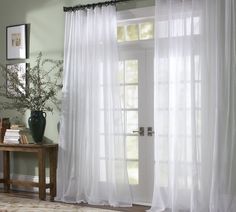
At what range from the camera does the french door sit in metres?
5.28

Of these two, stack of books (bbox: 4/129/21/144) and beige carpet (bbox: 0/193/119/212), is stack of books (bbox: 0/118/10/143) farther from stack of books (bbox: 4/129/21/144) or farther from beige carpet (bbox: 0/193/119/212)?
beige carpet (bbox: 0/193/119/212)

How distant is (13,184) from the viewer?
5.96 m

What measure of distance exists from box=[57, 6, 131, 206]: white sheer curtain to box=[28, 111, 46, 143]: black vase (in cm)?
30

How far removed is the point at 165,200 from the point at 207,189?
582 mm

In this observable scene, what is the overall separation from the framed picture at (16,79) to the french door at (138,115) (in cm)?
158

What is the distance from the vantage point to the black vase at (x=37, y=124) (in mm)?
5605

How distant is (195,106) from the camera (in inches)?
182

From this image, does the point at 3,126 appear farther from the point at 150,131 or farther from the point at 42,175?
the point at 150,131

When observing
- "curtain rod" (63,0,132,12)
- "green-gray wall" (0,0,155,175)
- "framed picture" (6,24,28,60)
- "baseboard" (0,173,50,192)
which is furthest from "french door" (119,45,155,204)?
"framed picture" (6,24,28,60)

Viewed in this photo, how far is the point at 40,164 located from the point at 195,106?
2299mm

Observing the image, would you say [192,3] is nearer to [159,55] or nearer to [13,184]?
[159,55]

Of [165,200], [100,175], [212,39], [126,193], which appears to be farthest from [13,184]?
[212,39]

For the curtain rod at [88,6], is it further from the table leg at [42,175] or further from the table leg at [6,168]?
the table leg at [6,168]

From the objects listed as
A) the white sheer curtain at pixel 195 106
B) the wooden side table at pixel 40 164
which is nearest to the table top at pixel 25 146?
the wooden side table at pixel 40 164
